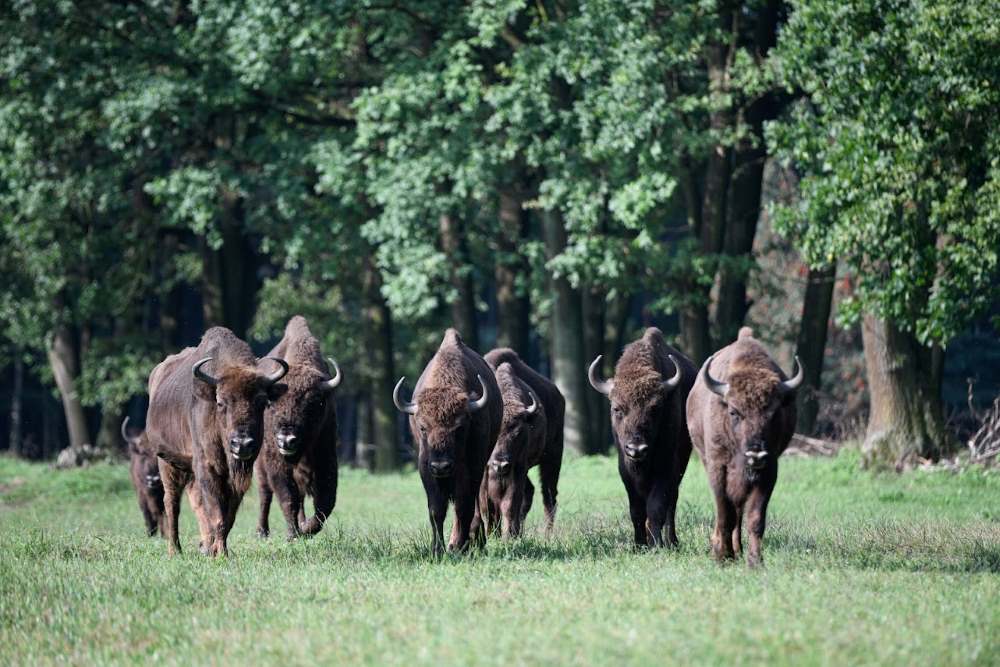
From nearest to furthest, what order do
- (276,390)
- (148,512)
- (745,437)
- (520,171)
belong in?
(745,437) → (276,390) → (148,512) → (520,171)

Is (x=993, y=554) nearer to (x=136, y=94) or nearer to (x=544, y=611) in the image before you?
(x=544, y=611)

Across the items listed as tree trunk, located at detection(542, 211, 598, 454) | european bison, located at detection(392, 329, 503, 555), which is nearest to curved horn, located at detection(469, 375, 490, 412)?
european bison, located at detection(392, 329, 503, 555)

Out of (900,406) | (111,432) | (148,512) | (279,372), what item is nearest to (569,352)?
(900,406)

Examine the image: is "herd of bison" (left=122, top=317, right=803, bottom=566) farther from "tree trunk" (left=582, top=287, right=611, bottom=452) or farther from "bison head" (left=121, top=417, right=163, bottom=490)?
"tree trunk" (left=582, top=287, right=611, bottom=452)

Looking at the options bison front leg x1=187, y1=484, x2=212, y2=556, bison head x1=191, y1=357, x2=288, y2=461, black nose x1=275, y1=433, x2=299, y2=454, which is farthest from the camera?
black nose x1=275, y1=433, x2=299, y2=454

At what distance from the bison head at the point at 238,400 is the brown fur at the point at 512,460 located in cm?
266

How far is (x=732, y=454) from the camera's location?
12.7 m

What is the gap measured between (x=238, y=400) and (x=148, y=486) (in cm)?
523

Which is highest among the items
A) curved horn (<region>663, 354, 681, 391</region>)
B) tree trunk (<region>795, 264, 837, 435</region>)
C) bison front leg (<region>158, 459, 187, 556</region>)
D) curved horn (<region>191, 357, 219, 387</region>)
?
tree trunk (<region>795, 264, 837, 435</region>)

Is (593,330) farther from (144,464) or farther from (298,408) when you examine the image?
(298,408)

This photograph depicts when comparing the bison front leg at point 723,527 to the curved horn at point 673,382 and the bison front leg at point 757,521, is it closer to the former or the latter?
the bison front leg at point 757,521

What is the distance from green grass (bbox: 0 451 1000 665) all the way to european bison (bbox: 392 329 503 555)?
1.36 feet

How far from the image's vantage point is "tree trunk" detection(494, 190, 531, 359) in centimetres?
3066

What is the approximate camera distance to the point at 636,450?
45.1ft
